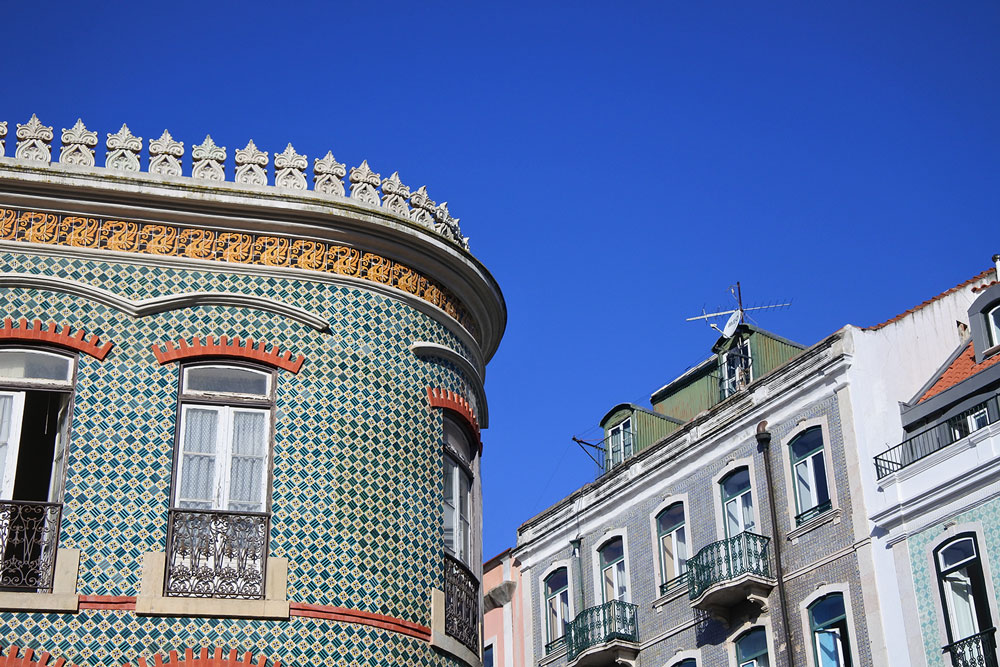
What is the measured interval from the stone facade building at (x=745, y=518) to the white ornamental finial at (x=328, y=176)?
48.1 ft

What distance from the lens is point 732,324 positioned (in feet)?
113

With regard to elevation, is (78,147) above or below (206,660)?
above

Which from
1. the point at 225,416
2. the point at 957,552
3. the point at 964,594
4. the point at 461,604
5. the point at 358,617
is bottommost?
the point at 358,617

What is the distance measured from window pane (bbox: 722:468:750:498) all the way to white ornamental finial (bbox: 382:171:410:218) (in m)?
16.0

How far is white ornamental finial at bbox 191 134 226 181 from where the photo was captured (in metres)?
16.4

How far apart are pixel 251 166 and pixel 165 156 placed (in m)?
0.97

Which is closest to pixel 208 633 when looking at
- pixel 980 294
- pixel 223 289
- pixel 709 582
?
pixel 223 289

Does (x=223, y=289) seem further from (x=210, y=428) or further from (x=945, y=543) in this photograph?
(x=945, y=543)

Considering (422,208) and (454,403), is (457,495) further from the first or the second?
(422,208)

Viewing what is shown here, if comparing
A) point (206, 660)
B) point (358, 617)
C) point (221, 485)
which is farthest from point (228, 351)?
point (206, 660)

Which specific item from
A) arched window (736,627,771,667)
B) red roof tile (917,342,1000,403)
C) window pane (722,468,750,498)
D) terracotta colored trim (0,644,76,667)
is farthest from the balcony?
terracotta colored trim (0,644,76,667)

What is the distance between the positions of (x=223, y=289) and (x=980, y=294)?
741 inches

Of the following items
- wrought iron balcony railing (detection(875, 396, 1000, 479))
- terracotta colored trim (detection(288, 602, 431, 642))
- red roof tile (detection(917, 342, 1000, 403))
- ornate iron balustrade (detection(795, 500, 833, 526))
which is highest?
red roof tile (detection(917, 342, 1000, 403))

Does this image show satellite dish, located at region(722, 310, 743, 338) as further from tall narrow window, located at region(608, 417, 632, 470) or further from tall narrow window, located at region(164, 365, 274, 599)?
tall narrow window, located at region(164, 365, 274, 599)
